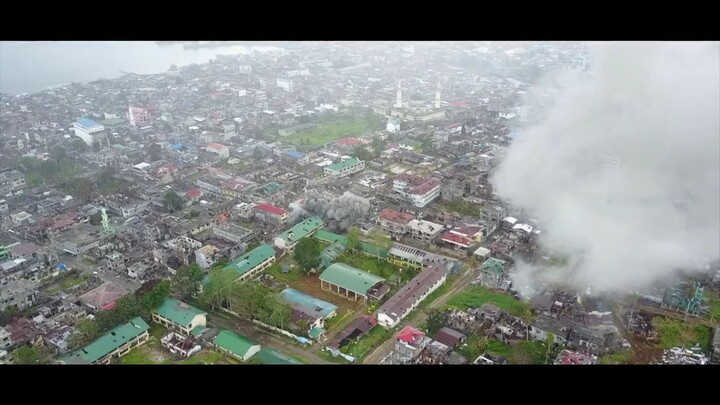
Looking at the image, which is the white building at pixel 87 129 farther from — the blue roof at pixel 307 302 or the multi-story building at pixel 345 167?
the blue roof at pixel 307 302

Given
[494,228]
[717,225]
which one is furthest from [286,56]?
[717,225]

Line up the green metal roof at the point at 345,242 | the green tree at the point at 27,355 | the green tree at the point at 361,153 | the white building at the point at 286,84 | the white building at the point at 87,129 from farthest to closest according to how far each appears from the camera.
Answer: the white building at the point at 286,84 < the white building at the point at 87,129 < the green tree at the point at 361,153 < the green metal roof at the point at 345,242 < the green tree at the point at 27,355

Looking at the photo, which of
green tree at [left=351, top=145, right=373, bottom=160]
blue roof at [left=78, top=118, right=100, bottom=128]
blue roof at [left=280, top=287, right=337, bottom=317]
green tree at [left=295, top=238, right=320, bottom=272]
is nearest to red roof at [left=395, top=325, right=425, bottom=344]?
blue roof at [left=280, top=287, right=337, bottom=317]

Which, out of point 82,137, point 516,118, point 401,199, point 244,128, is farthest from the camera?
point 516,118

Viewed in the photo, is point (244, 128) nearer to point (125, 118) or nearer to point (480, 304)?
point (125, 118)

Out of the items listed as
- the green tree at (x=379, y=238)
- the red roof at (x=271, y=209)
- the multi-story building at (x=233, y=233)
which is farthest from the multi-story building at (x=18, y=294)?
the green tree at (x=379, y=238)

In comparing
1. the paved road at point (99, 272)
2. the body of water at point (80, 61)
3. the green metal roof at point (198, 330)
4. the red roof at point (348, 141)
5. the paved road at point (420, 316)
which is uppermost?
the paved road at point (420, 316)

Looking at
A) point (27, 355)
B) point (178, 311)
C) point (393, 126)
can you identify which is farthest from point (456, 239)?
point (393, 126)

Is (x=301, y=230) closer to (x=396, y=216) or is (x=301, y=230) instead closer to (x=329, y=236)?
(x=329, y=236)
